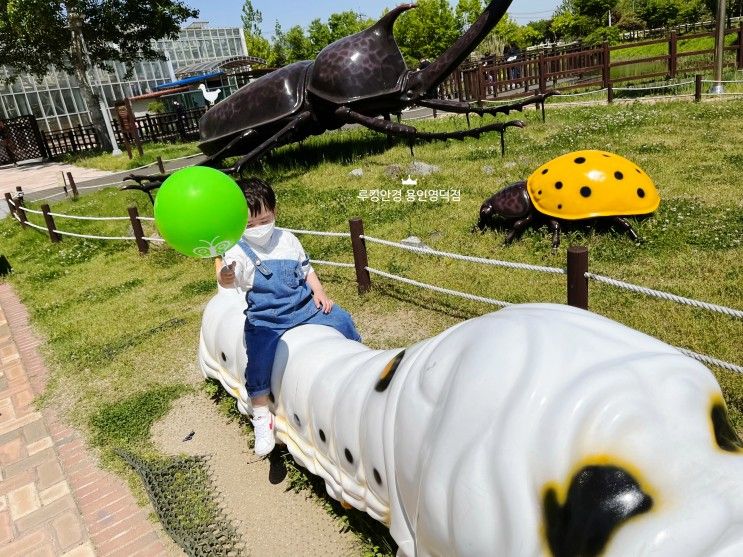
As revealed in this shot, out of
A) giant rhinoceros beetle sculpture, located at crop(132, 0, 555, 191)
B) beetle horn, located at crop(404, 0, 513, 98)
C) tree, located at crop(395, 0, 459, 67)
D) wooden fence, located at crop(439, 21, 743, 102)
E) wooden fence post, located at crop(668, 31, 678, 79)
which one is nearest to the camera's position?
beetle horn, located at crop(404, 0, 513, 98)

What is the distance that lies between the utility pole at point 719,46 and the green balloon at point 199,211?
14.0 m

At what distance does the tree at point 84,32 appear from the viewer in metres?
19.6

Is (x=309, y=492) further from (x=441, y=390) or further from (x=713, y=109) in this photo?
(x=713, y=109)

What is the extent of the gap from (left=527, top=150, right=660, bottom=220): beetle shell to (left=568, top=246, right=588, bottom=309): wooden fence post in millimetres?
2156

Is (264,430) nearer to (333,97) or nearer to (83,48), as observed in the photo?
(333,97)

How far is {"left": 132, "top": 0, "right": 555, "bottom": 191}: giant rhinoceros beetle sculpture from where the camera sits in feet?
23.6

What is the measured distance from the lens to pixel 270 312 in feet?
9.79

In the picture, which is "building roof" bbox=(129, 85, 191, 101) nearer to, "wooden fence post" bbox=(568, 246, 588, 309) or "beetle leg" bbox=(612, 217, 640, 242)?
"beetle leg" bbox=(612, 217, 640, 242)

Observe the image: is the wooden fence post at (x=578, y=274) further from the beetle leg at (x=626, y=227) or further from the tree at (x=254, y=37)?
the tree at (x=254, y=37)

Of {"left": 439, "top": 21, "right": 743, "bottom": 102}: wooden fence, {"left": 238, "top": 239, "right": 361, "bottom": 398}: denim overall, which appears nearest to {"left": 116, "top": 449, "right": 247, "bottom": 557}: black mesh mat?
{"left": 238, "top": 239, "right": 361, "bottom": 398}: denim overall

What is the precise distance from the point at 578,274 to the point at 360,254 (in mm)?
2369

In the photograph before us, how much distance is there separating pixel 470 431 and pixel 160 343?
14.9 ft

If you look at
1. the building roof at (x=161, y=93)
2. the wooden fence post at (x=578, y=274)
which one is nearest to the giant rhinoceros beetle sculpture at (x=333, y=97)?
the wooden fence post at (x=578, y=274)

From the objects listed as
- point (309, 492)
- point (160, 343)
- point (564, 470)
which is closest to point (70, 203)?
point (160, 343)
